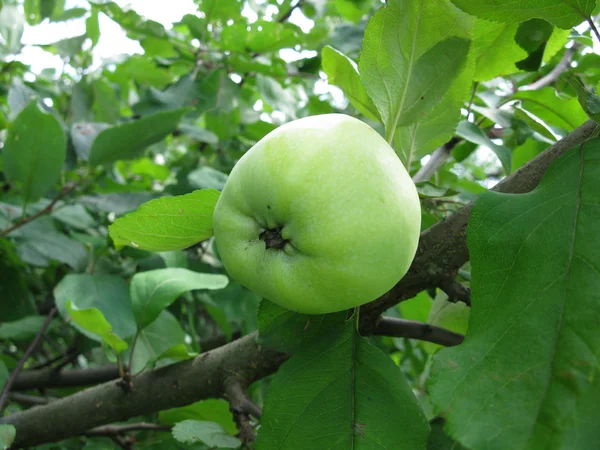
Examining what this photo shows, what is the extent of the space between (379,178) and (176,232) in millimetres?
372

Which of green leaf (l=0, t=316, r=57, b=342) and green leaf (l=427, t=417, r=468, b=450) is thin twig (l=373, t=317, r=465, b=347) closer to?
green leaf (l=427, t=417, r=468, b=450)

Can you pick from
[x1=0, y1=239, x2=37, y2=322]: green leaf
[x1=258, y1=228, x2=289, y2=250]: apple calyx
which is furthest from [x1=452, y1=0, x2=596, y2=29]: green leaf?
[x1=0, y1=239, x2=37, y2=322]: green leaf

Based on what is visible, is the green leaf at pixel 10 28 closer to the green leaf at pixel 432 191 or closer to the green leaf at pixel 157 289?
the green leaf at pixel 157 289

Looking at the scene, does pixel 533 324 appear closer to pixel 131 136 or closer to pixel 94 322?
pixel 94 322

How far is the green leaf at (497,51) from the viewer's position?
1033 mm

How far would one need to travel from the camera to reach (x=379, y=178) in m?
0.63

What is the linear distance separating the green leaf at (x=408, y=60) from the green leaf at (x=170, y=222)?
0.30 meters

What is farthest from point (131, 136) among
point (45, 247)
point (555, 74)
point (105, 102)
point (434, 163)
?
point (555, 74)

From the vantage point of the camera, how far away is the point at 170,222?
824 millimetres

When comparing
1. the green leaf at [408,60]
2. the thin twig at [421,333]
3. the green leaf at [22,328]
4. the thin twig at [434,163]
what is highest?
the green leaf at [408,60]

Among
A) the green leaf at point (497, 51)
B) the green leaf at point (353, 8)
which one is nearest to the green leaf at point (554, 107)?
the green leaf at point (497, 51)

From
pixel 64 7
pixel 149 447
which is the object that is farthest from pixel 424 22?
pixel 64 7

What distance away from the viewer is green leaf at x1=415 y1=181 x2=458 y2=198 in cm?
82

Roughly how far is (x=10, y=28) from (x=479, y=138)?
185 cm
